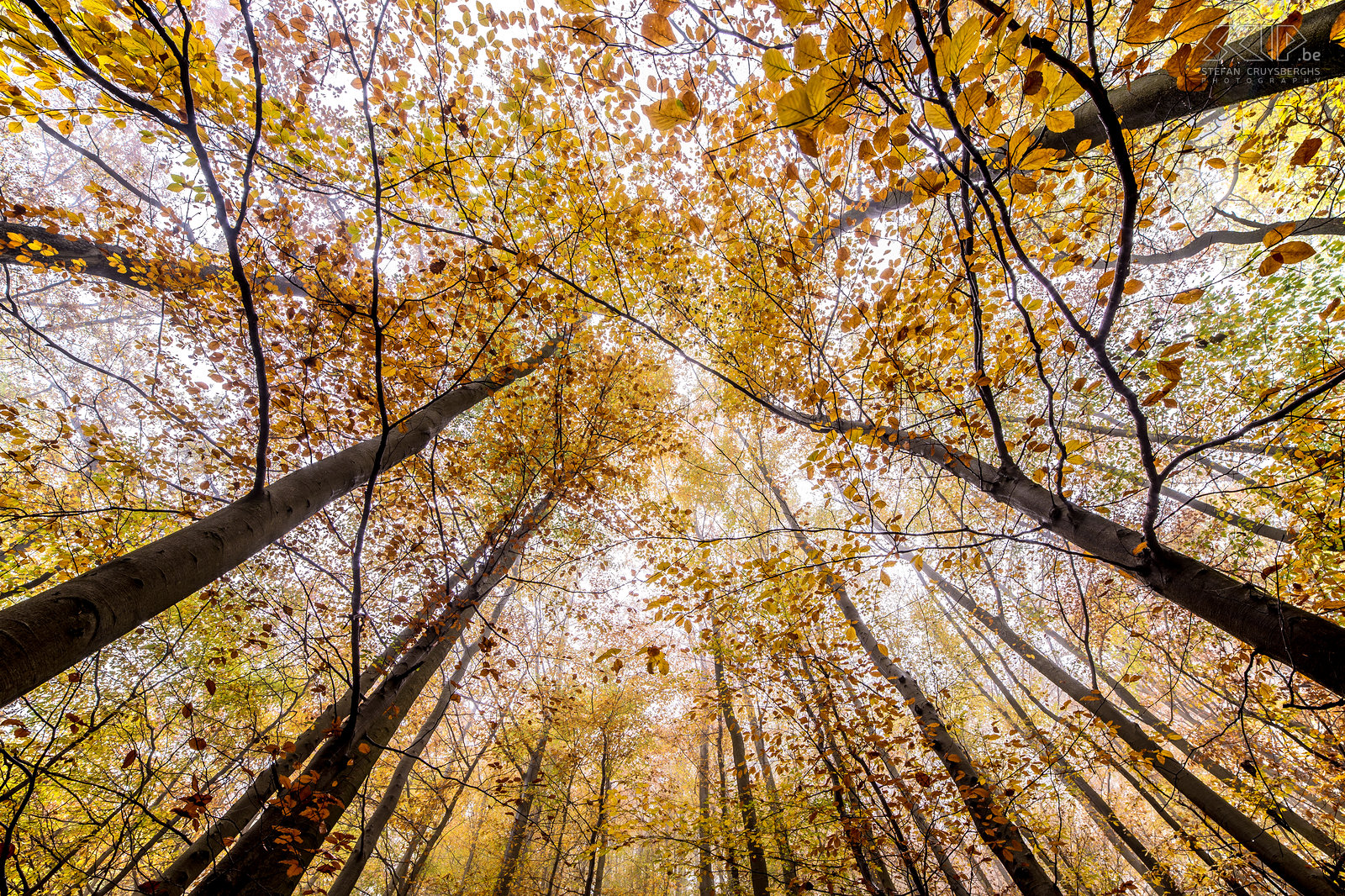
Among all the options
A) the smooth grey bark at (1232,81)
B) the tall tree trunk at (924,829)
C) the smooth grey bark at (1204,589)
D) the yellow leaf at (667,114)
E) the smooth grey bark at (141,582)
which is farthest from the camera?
the tall tree trunk at (924,829)

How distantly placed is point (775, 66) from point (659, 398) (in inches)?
281

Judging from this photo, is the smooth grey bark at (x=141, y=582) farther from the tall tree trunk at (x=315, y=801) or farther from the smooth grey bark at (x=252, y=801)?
the smooth grey bark at (x=252, y=801)

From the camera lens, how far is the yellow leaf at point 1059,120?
3.74 ft

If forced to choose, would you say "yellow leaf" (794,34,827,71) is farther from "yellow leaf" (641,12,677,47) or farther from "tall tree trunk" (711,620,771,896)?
"tall tree trunk" (711,620,771,896)

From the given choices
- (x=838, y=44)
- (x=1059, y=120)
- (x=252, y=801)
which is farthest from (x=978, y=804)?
(x=252, y=801)

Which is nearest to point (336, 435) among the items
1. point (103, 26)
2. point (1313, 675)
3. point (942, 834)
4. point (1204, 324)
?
point (103, 26)

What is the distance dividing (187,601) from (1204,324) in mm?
15300

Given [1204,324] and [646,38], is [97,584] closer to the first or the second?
[646,38]

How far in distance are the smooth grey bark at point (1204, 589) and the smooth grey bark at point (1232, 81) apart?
1814 millimetres

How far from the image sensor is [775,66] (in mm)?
1269

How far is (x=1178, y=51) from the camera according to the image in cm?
157

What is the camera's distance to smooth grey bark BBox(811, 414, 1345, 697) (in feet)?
5.34

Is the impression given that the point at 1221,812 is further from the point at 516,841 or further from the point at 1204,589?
the point at 516,841

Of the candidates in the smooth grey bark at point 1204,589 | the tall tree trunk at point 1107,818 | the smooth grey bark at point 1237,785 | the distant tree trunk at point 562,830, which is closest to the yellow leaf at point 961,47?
the smooth grey bark at point 1204,589
